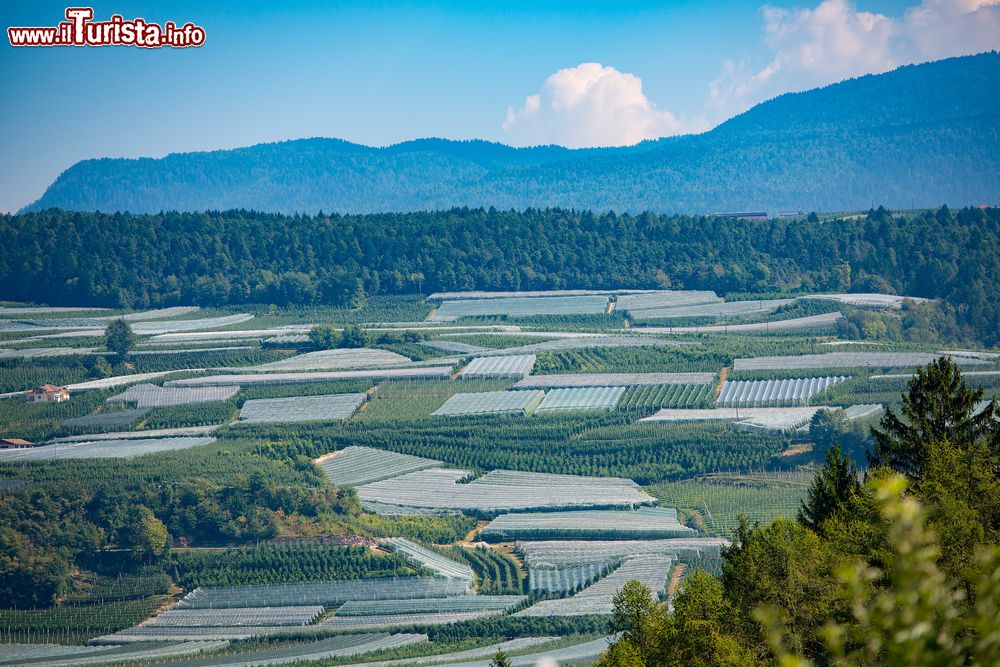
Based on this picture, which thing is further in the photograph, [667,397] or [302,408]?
[302,408]

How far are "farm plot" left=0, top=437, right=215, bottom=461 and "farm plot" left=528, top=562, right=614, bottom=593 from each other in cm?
3070

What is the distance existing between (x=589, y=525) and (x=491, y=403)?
993 inches

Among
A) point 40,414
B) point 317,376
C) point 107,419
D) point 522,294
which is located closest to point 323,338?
point 317,376

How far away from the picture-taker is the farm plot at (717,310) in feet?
411

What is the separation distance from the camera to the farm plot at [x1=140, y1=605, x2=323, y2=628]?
196 feet

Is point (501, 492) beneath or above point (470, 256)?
beneath

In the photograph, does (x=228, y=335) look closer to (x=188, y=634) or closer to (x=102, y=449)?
(x=102, y=449)

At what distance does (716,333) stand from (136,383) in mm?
44291

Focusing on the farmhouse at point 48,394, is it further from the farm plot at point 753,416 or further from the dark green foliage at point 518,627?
the dark green foliage at point 518,627

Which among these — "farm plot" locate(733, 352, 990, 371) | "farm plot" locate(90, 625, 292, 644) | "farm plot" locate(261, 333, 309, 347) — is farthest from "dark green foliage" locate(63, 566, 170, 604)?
"farm plot" locate(261, 333, 309, 347)

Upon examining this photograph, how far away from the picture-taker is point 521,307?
133000 mm

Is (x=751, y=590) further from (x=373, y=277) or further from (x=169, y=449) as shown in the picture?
(x=373, y=277)

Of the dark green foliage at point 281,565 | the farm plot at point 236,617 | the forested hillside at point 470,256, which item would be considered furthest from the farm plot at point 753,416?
the forested hillside at point 470,256

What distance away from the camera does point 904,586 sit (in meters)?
10.3
